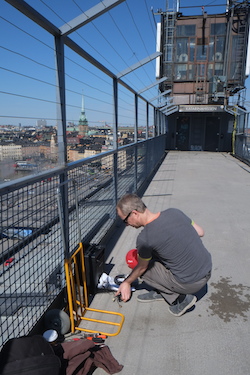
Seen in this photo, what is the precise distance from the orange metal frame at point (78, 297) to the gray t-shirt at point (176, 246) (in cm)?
61

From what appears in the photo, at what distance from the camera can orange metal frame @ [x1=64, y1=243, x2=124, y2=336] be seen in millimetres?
2465

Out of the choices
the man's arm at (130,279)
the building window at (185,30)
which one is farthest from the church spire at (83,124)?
the building window at (185,30)

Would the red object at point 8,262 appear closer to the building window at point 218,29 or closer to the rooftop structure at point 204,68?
the rooftop structure at point 204,68

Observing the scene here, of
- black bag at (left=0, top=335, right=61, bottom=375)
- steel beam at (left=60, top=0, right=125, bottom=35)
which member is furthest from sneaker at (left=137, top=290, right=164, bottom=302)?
steel beam at (left=60, top=0, right=125, bottom=35)

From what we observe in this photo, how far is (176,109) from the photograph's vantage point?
18.8 metres

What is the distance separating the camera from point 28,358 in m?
1.69

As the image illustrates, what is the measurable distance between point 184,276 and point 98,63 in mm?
2664

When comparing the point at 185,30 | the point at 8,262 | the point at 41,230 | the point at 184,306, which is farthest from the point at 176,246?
the point at 185,30

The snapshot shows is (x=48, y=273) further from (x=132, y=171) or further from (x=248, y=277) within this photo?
(x=132, y=171)

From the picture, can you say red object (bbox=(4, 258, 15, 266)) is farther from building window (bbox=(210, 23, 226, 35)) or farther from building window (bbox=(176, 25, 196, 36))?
building window (bbox=(210, 23, 226, 35))

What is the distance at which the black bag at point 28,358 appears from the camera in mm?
1621

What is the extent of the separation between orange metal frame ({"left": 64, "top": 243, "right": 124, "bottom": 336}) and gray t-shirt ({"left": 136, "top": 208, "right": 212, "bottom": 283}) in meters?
0.61

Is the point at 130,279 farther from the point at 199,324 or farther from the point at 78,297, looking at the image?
the point at 199,324

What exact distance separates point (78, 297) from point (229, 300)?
147 cm
